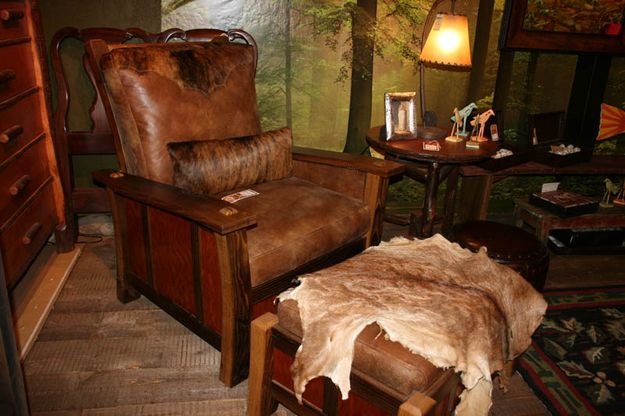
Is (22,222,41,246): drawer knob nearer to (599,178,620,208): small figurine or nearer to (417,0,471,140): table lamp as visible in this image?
(417,0,471,140): table lamp

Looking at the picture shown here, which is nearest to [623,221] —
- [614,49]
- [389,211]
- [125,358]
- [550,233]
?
[550,233]

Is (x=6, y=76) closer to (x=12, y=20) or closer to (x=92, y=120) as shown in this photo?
(x=12, y=20)

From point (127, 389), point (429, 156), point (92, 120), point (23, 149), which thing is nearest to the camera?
point (127, 389)

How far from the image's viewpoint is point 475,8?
10.2 ft

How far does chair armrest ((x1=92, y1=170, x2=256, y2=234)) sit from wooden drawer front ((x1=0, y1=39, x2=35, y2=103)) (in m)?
0.55

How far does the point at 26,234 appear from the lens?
2242mm

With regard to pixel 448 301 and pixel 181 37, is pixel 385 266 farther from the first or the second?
pixel 181 37

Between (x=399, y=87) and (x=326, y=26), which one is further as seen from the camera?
(x=399, y=87)

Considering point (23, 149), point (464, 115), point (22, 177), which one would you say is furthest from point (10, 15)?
point (464, 115)

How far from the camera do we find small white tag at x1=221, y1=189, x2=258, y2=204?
2100mm

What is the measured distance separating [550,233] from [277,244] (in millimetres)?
2087

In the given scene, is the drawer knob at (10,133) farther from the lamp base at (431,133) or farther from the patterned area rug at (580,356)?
the patterned area rug at (580,356)

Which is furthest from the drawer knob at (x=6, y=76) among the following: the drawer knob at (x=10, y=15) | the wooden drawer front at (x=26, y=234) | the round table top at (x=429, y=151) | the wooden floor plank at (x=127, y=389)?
the round table top at (x=429, y=151)

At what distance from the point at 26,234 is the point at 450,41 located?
7.22 feet
